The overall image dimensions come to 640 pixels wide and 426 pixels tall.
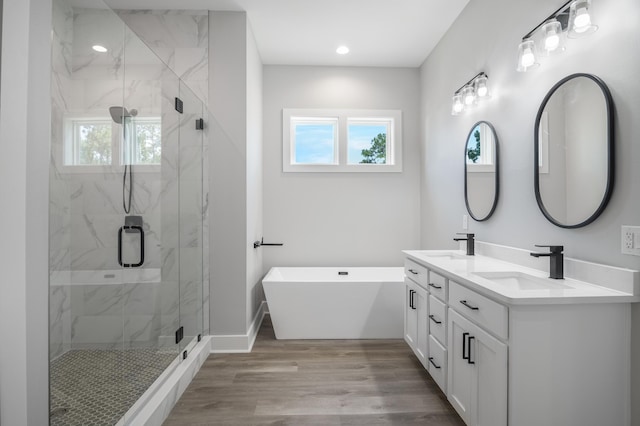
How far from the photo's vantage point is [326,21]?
9.89ft

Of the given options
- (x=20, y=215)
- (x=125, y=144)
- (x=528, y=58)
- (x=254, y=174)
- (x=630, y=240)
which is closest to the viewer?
(x=20, y=215)

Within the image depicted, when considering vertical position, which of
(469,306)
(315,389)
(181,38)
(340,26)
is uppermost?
(340,26)

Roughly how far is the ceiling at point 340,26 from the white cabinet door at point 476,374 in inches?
97.7

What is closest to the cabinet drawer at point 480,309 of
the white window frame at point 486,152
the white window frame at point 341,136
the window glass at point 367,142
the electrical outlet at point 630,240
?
the electrical outlet at point 630,240

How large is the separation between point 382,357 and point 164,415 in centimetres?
163

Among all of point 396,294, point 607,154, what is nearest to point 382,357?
point 396,294

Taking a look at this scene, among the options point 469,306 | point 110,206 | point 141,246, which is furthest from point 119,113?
point 469,306

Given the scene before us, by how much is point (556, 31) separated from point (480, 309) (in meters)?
1.42

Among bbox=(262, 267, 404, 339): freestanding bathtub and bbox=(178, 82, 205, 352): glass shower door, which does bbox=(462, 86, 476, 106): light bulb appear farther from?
bbox=(178, 82, 205, 352): glass shower door

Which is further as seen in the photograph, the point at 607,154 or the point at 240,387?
the point at 240,387

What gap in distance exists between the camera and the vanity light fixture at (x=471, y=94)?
2.47 m

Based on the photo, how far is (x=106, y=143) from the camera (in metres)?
1.60

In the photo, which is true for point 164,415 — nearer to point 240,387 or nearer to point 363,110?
point 240,387

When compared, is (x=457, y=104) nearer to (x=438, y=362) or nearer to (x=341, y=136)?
(x=341, y=136)
